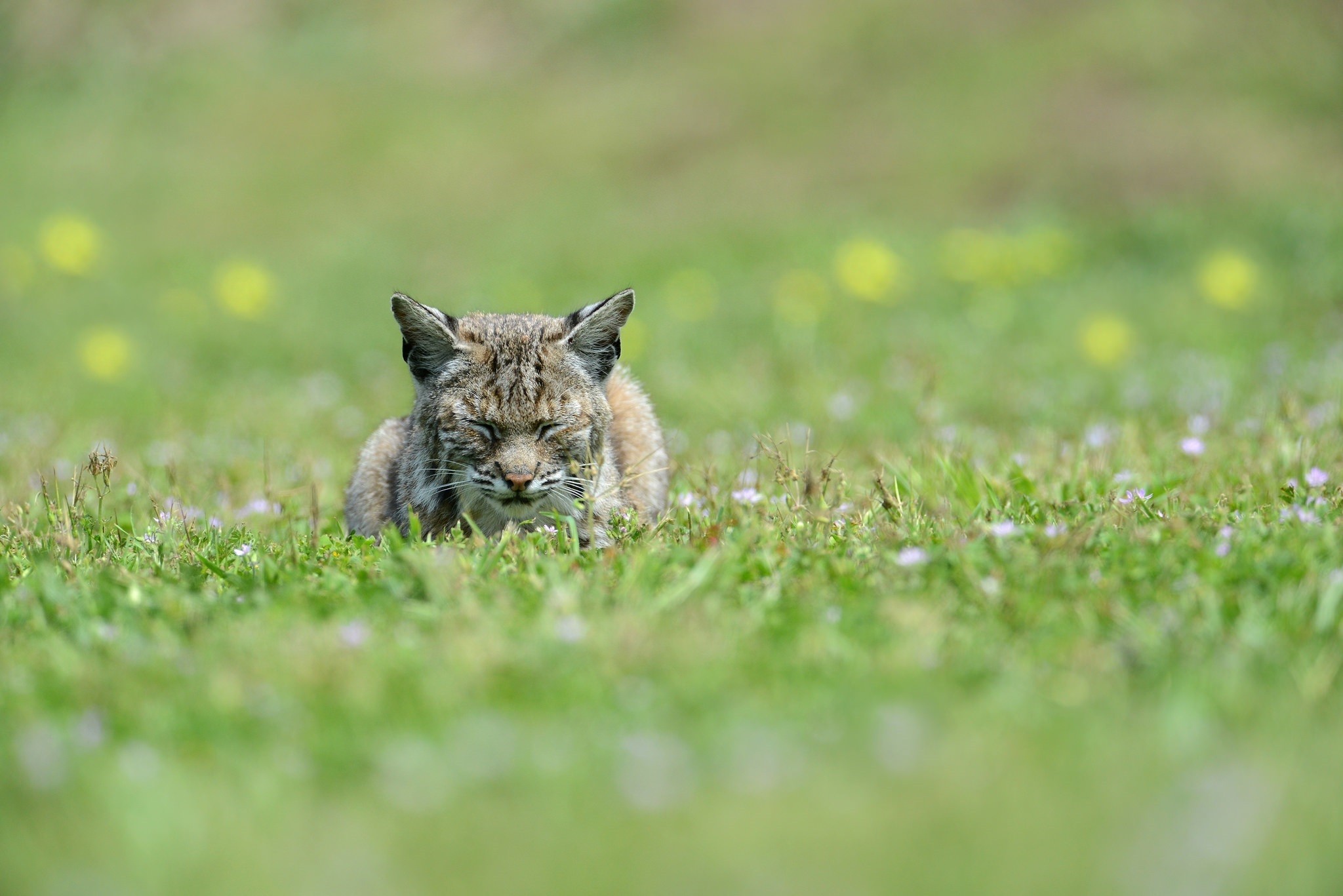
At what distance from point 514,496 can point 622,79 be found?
845 inches

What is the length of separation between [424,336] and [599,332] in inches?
29.4

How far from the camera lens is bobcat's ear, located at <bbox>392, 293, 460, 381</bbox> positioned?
5312 millimetres

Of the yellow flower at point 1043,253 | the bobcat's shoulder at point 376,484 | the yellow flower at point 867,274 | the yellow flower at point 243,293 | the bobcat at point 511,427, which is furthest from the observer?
the yellow flower at point 243,293

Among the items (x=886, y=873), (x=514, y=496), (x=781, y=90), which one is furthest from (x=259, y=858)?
(x=781, y=90)

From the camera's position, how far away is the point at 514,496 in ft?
16.8

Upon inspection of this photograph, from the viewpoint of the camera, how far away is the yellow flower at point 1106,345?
410 inches

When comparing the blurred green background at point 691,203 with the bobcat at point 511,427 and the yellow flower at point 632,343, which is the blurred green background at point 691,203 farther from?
the bobcat at point 511,427

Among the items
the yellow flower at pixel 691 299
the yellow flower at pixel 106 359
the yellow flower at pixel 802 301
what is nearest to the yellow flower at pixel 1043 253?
the yellow flower at pixel 802 301

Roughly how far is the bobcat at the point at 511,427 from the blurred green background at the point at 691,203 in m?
2.44

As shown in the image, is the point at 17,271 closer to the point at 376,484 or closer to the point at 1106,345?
the point at 376,484

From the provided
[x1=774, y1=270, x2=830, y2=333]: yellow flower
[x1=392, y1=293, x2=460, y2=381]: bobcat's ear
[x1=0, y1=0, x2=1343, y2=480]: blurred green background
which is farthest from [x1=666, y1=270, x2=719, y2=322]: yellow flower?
[x1=392, y1=293, x2=460, y2=381]: bobcat's ear

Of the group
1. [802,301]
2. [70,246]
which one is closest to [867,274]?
[802,301]

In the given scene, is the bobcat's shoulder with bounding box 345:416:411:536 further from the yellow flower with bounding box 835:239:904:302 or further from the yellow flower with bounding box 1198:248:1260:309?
the yellow flower with bounding box 1198:248:1260:309

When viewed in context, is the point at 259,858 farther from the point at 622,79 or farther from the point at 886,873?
the point at 622,79
